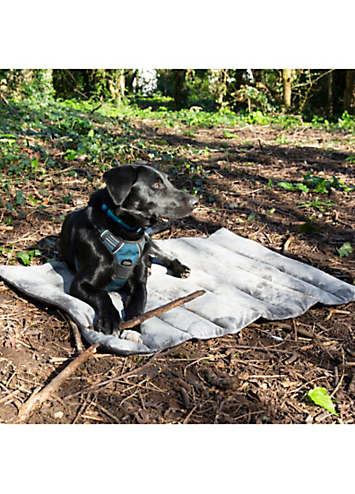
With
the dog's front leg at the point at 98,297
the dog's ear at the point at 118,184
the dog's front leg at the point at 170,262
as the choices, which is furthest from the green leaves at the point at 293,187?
the dog's front leg at the point at 98,297

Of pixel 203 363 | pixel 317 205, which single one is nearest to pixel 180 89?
pixel 317 205

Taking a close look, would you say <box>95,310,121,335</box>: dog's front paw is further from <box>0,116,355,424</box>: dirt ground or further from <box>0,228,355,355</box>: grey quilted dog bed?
<box>0,116,355,424</box>: dirt ground

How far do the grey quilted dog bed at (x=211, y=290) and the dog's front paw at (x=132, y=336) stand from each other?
0.11 feet

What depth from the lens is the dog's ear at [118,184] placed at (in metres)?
3.10

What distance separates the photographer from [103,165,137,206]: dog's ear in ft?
10.2

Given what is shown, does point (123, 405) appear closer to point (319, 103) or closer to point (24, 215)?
point (24, 215)

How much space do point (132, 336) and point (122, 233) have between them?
771mm

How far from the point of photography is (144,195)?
3.33 meters

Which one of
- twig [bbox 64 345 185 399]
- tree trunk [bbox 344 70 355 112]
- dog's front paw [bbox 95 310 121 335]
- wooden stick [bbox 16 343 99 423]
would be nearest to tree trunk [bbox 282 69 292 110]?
tree trunk [bbox 344 70 355 112]

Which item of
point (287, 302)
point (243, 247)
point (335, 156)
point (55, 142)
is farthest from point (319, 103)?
point (287, 302)

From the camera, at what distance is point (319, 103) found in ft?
44.4

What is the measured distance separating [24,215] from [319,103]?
11.1 m

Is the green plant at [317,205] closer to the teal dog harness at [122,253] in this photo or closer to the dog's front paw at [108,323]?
the teal dog harness at [122,253]

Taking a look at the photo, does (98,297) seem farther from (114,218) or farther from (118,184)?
(118,184)
